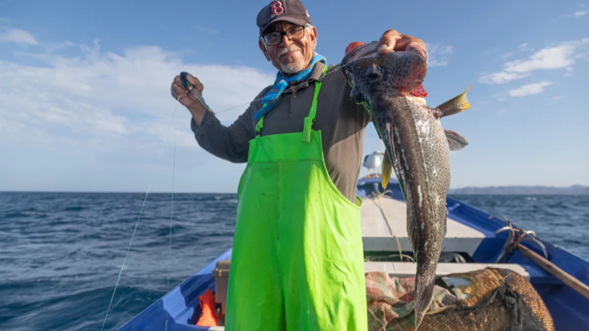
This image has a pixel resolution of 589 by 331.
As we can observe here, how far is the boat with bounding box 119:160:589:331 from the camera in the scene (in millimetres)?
3123

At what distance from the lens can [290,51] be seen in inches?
85.8

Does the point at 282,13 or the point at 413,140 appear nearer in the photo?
the point at 413,140

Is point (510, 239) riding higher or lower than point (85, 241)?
higher

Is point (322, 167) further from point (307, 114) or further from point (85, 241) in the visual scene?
point (85, 241)

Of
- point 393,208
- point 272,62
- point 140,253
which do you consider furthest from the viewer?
point 140,253

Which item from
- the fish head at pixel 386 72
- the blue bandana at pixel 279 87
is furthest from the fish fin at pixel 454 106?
the blue bandana at pixel 279 87

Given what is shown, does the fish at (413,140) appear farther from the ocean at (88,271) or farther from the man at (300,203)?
the ocean at (88,271)

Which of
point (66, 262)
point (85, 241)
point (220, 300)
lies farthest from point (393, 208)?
point (85, 241)

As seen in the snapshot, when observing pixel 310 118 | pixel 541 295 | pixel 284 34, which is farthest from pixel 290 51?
pixel 541 295

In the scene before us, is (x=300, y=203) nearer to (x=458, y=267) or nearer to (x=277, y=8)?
(x=277, y=8)

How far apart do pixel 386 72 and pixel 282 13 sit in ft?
2.54

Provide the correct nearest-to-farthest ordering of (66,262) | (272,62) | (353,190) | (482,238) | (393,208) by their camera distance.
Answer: (353,190) < (272,62) < (482,238) < (393,208) < (66,262)

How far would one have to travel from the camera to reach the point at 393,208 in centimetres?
730

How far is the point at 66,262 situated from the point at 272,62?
10.6 meters
